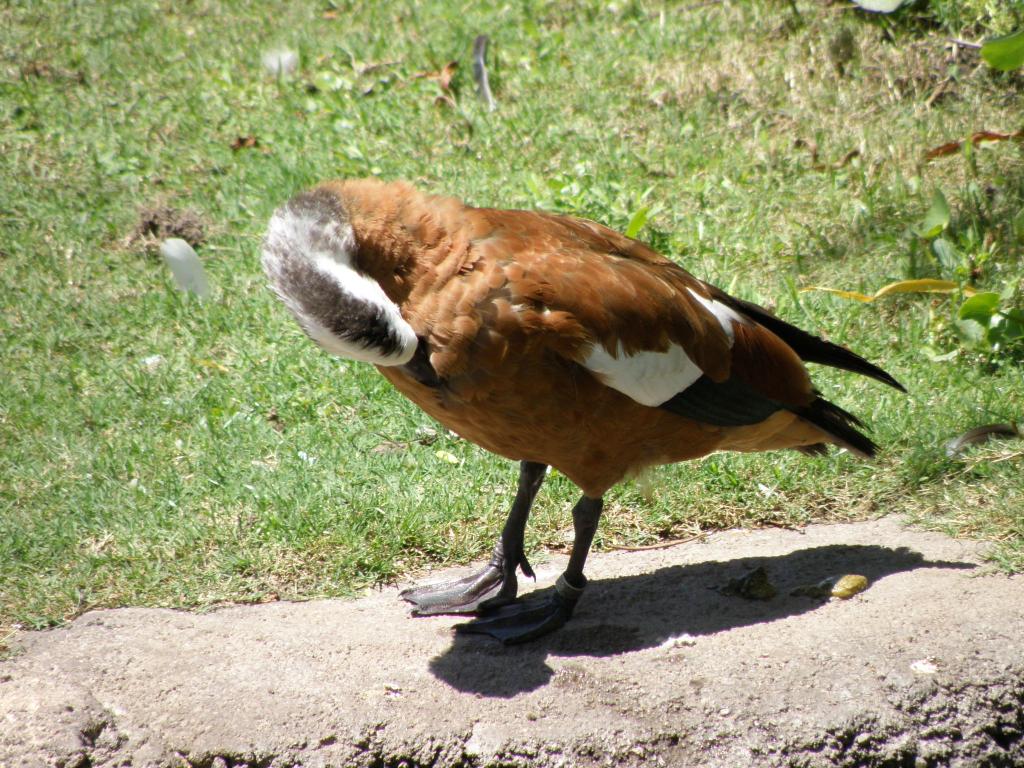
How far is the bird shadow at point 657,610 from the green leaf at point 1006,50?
2.11 m

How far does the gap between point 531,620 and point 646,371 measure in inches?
36.6

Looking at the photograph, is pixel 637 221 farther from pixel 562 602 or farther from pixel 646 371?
pixel 562 602

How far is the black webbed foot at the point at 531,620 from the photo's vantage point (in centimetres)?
352

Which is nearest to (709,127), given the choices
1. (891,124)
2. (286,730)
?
(891,124)

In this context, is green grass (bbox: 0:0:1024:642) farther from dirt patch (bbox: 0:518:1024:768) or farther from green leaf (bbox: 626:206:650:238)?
dirt patch (bbox: 0:518:1024:768)

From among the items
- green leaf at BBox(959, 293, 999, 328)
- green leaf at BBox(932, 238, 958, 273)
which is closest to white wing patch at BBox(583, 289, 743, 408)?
green leaf at BBox(959, 293, 999, 328)

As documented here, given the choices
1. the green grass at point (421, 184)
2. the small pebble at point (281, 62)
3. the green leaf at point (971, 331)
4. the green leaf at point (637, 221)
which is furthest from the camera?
the small pebble at point (281, 62)

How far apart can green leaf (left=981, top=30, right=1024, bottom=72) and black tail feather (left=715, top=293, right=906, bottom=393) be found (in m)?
1.54

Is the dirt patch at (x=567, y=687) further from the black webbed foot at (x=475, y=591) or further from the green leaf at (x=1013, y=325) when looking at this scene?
the green leaf at (x=1013, y=325)

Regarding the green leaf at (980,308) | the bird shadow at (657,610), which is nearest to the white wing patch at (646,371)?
the bird shadow at (657,610)

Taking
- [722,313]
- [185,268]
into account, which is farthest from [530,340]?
[185,268]

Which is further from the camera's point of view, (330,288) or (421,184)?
(421,184)

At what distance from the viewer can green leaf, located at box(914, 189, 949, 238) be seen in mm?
5309

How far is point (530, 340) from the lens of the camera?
10.3ft
